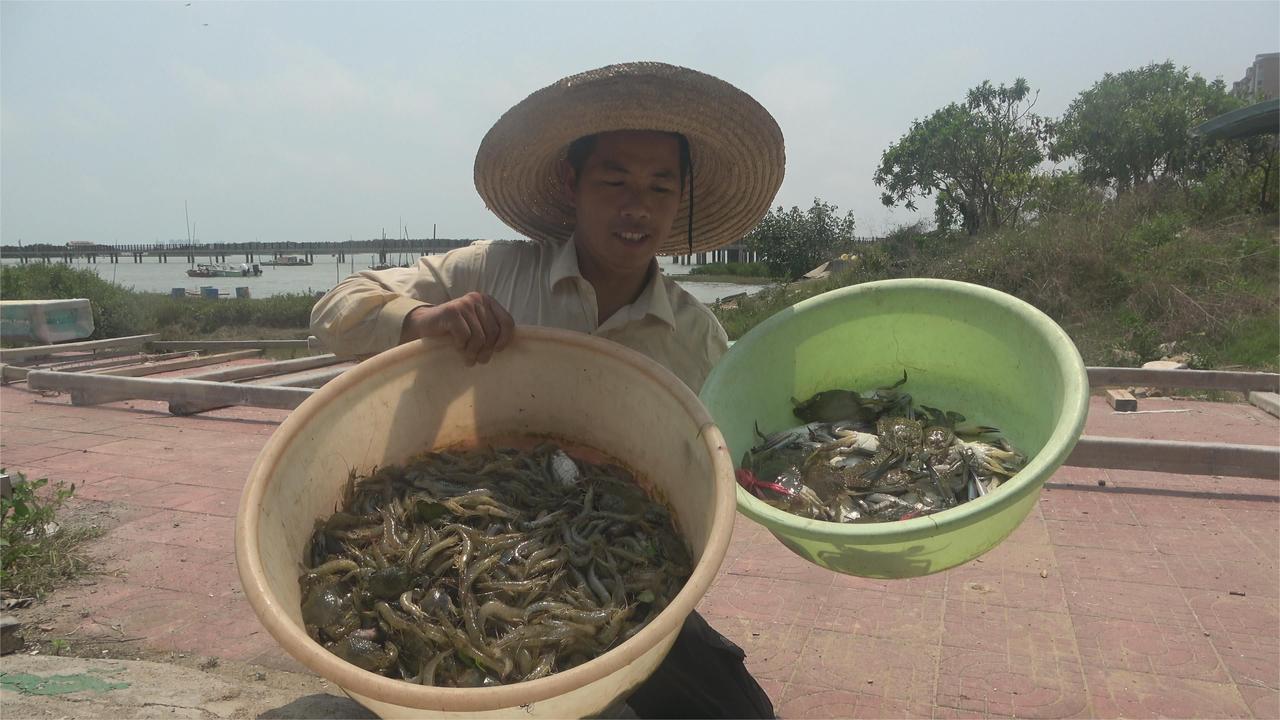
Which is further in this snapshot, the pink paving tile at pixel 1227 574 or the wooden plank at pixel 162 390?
the wooden plank at pixel 162 390

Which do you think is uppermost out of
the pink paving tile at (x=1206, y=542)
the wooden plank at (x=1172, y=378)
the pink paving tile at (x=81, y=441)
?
the wooden plank at (x=1172, y=378)

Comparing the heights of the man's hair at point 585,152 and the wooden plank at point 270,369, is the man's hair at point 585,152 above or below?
above

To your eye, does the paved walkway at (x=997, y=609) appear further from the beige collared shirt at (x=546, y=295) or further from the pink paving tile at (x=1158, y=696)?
the beige collared shirt at (x=546, y=295)

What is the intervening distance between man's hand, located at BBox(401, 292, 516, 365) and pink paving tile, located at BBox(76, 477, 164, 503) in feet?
14.9

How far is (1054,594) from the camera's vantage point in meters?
3.46

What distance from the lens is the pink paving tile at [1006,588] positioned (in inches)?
133

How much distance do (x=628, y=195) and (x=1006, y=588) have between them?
9.07 ft

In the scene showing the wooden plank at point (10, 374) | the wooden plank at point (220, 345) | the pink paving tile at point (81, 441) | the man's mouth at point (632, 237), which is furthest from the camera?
the wooden plank at point (220, 345)

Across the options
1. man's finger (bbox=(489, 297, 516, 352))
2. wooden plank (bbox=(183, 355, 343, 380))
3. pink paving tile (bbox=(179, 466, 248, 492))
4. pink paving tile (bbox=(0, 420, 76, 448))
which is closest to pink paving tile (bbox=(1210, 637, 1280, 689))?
man's finger (bbox=(489, 297, 516, 352))

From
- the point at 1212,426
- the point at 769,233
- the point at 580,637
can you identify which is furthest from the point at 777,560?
the point at 769,233

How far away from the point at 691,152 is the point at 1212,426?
7155 mm

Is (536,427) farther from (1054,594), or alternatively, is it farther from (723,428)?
(1054,594)

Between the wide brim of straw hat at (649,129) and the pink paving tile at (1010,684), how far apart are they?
5.93ft

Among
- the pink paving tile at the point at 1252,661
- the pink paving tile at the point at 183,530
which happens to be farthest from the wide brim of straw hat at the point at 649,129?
the pink paving tile at the point at 183,530
